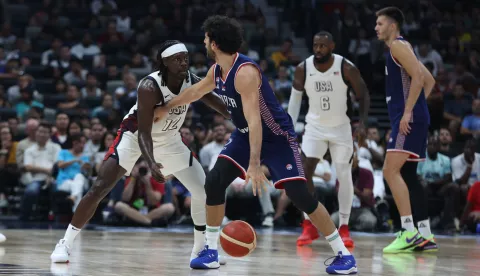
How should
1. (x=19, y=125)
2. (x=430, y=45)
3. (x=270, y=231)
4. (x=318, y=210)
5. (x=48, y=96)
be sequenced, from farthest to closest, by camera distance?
(x=430, y=45), (x=48, y=96), (x=19, y=125), (x=270, y=231), (x=318, y=210)

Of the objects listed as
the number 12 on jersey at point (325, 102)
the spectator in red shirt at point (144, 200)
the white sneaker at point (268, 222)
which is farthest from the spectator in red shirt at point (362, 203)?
the number 12 on jersey at point (325, 102)

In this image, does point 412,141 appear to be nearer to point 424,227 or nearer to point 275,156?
point 424,227

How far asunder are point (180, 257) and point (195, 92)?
1.63 m

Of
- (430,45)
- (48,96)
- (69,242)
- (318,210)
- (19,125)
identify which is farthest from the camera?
(430,45)

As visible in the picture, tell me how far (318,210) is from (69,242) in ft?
6.66

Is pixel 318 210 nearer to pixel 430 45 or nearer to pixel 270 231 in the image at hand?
pixel 270 231

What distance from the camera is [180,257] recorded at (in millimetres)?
7371

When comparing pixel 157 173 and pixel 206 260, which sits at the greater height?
pixel 157 173

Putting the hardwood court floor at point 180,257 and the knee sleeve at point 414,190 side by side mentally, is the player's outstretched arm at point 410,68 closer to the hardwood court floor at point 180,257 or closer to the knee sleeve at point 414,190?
the knee sleeve at point 414,190

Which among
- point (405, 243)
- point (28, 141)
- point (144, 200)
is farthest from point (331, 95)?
point (28, 141)

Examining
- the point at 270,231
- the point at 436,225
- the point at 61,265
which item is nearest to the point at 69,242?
the point at 61,265

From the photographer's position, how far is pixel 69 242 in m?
6.78

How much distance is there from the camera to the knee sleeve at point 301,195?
611 centimetres

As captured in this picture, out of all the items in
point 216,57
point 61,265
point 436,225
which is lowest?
point 436,225
